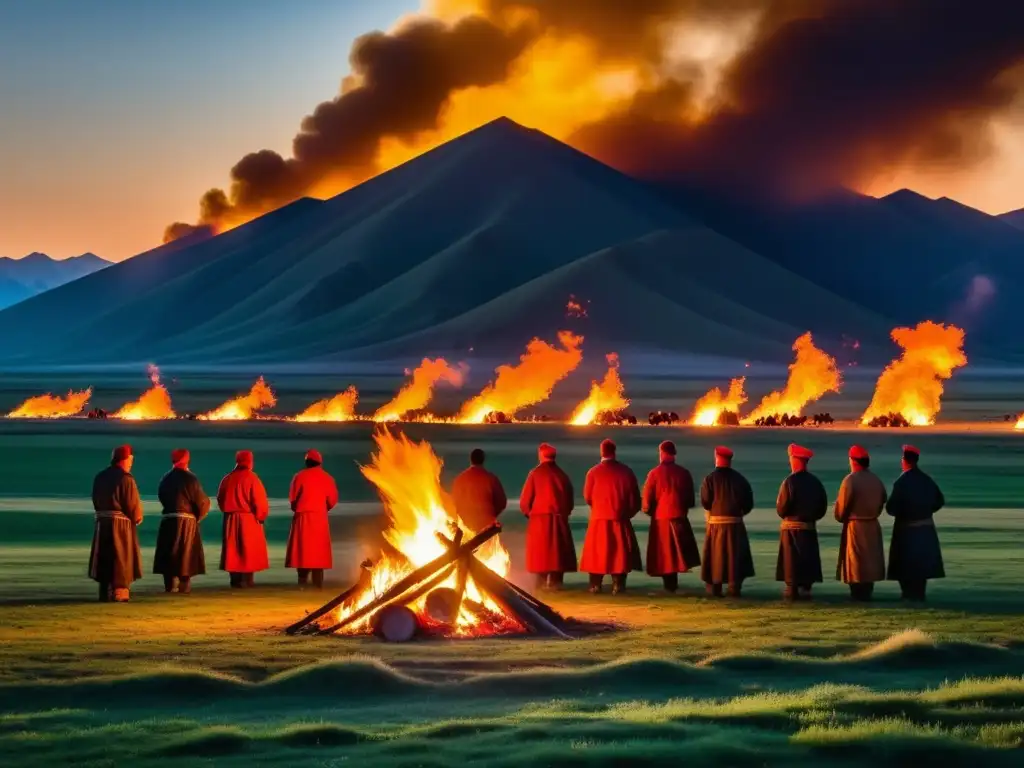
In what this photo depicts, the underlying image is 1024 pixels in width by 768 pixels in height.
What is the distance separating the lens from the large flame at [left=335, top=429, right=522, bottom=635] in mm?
20948

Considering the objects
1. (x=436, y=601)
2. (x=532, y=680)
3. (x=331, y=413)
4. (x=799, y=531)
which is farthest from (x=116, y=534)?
(x=331, y=413)

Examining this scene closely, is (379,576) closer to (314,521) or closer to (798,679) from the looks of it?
(314,521)

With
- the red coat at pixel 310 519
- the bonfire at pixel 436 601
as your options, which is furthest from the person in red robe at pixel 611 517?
the red coat at pixel 310 519

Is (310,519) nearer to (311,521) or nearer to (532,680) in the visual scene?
(311,521)

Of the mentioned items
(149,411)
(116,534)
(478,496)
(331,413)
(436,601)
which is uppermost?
(149,411)

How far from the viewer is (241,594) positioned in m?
24.1

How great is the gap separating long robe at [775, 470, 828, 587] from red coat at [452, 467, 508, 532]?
3.67 m

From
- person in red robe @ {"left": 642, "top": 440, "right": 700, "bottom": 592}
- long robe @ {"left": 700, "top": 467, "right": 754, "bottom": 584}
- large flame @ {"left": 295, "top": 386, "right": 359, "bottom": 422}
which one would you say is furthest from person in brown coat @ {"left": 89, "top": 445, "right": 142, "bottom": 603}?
large flame @ {"left": 295, "top": 386, "right": 359, "bottom": 422}

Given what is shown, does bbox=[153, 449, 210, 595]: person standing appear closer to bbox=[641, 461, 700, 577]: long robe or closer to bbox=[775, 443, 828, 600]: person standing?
bbox=[641, 461, 700, 577]: long robe

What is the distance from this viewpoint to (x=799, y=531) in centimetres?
2338

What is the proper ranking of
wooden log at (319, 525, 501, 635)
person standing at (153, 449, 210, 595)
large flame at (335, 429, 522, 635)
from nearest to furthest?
wooden log at (319, 525, 501, 635) < large flame at (335, 429, 522, 635) < person standing at (153, 449, 210, 595)

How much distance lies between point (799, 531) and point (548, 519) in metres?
3.26

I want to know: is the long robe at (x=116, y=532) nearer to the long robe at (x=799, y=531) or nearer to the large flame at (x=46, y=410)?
the long robe at (x=799, y=531)

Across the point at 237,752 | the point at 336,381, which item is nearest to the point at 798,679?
the point at 237,752
